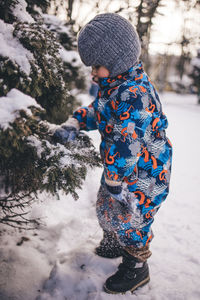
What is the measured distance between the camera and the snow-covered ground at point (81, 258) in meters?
1.73

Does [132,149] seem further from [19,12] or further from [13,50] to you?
[19,12]

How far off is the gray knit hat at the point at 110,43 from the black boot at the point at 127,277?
1.44m

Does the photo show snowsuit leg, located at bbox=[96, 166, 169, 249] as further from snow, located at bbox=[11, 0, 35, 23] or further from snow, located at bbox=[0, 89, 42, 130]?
snow, located at bbox=[11, 0, 35, 23]

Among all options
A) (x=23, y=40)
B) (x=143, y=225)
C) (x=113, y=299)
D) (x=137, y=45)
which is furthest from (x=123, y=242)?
(x=23, y=40)

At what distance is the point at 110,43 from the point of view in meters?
1.30

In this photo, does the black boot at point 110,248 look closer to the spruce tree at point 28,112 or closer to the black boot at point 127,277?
the black boot at point 127,277

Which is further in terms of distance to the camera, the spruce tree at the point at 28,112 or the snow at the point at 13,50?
the snow at the point at 13,50

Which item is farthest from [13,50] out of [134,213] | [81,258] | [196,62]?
[196,62]

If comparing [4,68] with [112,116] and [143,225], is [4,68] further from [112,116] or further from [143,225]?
[143,225]

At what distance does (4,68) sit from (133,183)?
3.54 feet

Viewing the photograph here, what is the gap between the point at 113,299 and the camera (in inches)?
65.6

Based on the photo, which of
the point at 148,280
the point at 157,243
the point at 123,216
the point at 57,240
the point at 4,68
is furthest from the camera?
the point at 157,243

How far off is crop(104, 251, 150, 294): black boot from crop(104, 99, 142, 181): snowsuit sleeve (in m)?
0.82

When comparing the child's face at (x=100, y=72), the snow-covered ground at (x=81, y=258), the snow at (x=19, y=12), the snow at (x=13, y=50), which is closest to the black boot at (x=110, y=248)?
the snow-covered ground at (x=81, y=258)
